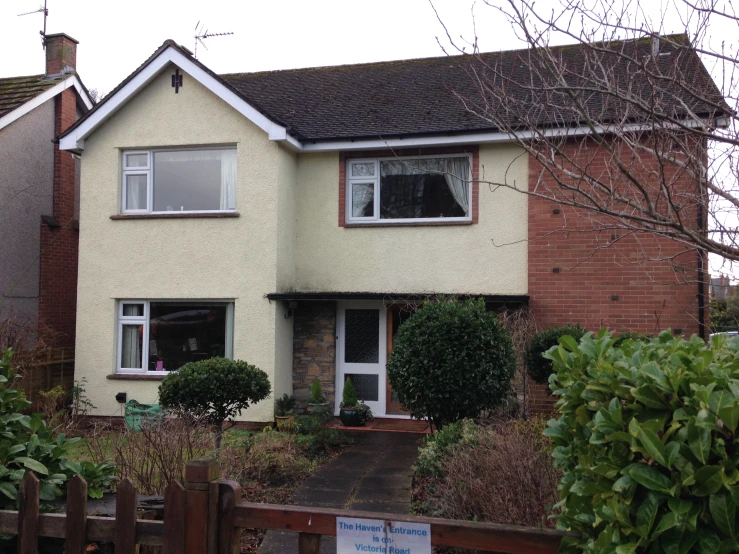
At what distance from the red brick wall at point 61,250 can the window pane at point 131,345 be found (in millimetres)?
2131

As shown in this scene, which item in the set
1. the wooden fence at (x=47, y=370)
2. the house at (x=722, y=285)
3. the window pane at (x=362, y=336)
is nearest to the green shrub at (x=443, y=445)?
the house at (x=722, y=285)

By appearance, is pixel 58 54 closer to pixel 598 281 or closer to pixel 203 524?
pixel 598 281

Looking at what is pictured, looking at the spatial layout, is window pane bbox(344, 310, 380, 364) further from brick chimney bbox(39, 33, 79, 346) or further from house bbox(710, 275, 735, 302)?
brick chimney bbox(39, 33, 79, 346)

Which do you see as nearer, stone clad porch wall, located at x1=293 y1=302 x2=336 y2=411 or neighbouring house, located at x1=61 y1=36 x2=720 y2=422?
neighbouring house, located at x1=61 y1=36 x2=720 y2=422

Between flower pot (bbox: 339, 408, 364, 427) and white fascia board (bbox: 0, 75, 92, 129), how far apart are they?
829 cm

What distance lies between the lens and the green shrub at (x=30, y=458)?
3.21m

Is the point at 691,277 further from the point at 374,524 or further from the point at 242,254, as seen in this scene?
the point at 374,524

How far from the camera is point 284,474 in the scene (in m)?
7.49

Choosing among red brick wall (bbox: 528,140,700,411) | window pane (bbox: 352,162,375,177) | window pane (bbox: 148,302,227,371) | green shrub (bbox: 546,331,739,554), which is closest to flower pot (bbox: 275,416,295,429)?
window pane (bbox: 148,302,227,371)

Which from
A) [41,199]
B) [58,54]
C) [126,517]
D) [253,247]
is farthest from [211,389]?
[58,54]

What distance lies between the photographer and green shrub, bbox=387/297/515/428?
7.68 meters

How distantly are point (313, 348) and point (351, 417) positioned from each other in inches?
60.1

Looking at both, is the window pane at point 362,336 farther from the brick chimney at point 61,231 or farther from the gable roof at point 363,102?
the brick chimney at point 61,231

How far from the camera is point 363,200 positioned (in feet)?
38.7
